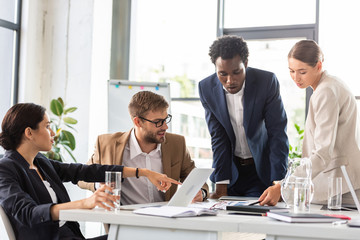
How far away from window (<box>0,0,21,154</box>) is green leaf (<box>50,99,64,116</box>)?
45 centimetres

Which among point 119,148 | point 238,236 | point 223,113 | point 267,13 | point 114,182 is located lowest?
point 238,236

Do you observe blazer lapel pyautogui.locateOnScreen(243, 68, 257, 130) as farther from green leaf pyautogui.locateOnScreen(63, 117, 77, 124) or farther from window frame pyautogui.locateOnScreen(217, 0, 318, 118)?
green leaf pyautogui.locateOnScreen(63, 117, 77, 124)

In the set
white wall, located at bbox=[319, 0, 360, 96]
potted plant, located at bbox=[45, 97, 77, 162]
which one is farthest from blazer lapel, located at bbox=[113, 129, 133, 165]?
Answer: white wall, located at bbox=[319, 0, 360, 96]

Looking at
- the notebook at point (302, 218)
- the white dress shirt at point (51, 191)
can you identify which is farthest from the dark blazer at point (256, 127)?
the notebook at point (302, 218)

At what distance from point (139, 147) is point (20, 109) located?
30.8 inches

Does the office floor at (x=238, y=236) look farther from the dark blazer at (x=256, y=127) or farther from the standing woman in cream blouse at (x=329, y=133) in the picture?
the dark blazer at (x=256, y=127)

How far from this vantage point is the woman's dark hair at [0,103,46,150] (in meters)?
2.35

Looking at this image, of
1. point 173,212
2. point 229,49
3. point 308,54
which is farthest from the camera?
point 229,49

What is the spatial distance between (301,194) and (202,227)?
0.47 m

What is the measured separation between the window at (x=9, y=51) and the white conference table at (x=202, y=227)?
3.27 meters

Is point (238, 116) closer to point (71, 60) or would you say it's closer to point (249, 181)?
point (249, 181)

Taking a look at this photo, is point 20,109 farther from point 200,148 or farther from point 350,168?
point 200,148

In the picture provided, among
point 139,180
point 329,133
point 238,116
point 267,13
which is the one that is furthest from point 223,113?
point 267,13

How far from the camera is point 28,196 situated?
2.10 meters
